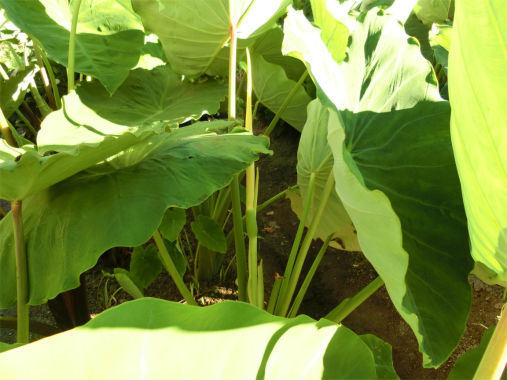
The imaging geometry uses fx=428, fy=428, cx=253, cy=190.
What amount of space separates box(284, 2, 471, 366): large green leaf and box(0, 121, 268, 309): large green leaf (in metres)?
0.20

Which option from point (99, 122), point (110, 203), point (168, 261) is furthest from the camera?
point (99, 122)

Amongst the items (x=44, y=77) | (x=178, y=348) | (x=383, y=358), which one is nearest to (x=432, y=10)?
(x=383, y=358)

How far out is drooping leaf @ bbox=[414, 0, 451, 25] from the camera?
5.00 ft

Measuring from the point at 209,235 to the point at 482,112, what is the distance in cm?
101

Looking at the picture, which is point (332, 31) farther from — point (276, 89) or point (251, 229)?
point (276, 89)

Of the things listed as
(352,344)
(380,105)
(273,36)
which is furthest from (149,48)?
(352,344)

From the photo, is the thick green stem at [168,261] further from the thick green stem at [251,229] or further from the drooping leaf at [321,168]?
the drooping leaf at [321,168]

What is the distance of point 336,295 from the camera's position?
147 centimetres

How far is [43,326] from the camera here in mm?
999

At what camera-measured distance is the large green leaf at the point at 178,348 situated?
30 centimetres

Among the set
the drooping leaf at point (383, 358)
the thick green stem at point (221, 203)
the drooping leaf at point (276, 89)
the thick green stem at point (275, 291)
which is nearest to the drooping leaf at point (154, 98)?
the drooping leaf at point (276, 89)

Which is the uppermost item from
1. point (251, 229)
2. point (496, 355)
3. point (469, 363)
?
point (496, 355)

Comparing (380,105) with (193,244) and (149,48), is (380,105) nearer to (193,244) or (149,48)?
(149,48)

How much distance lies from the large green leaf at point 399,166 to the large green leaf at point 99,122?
0.31m
